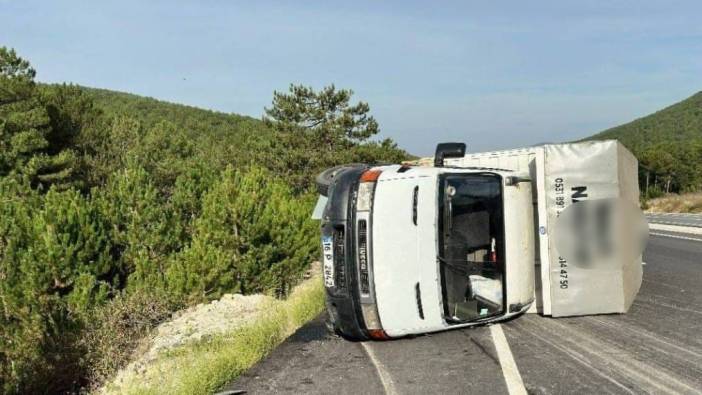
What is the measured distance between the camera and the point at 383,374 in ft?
17.4

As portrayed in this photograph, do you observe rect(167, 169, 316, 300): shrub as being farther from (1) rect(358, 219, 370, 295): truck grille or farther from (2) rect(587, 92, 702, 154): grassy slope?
(2) rect(587, 92, 702, 154): grassy slope

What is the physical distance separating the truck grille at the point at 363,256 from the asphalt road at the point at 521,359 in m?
0.80

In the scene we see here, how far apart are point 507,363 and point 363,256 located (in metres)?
1.79

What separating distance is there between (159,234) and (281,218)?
12.6ft

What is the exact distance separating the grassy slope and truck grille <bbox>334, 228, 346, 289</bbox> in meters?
140

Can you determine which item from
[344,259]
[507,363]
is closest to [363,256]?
[344,259]

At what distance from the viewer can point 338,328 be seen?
20.0 feet

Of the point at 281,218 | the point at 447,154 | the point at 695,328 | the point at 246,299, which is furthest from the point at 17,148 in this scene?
the point at 695,328

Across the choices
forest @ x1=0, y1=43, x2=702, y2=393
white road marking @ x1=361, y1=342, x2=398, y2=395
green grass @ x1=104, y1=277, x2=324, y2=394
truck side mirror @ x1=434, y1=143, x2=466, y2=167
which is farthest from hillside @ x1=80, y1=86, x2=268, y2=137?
white road marking @ x1=361, y1=342, x2=398, y2=395

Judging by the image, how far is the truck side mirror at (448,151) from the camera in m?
7.45

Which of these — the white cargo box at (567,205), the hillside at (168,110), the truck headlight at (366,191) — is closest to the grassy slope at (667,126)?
the hillside at (168,110)

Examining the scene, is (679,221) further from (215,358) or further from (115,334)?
(215,358)

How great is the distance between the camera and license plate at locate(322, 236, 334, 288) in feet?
19.6

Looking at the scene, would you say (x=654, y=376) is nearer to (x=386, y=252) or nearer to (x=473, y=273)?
(x=473, y=273)
